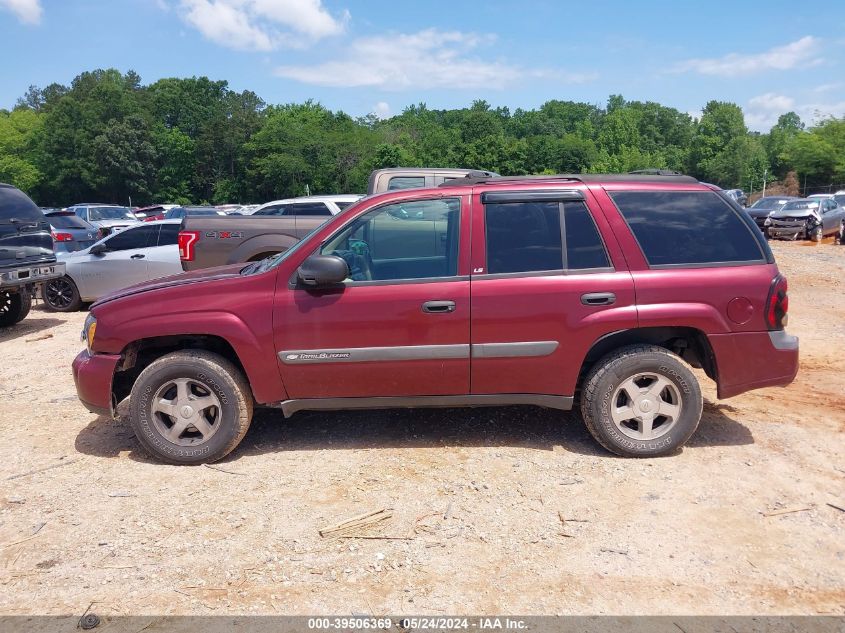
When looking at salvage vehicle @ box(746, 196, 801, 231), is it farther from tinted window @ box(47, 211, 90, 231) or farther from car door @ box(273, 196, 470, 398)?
car door @ box(273, 196, 470, 398)

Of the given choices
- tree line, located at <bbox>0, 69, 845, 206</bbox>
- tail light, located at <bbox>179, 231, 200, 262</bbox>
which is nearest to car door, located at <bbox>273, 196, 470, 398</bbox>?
tail light, located at <bbox>179, 231, 200, 262</bbox>

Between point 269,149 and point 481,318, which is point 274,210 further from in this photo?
point 269,149

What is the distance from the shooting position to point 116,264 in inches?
441

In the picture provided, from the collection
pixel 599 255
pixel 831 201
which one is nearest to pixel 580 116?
pixel 831 201

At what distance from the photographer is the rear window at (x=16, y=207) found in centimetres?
933

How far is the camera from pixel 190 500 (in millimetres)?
4133

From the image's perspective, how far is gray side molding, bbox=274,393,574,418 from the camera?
15.0 feet

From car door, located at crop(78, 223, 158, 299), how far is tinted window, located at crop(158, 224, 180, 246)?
0.44 ft

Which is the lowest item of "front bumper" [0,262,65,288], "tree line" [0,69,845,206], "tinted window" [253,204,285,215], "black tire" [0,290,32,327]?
"black tire" [0,290,32,327]

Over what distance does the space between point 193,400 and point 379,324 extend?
1.41m

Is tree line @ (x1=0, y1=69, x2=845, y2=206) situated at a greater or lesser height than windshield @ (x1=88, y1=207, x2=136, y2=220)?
greater

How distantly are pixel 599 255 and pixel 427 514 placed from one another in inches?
80.5

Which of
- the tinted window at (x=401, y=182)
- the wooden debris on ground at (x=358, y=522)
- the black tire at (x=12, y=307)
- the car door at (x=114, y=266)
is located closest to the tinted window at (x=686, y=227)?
the wooden debris on ground at (x=358, y=522)

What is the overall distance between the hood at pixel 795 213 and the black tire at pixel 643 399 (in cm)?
2177
